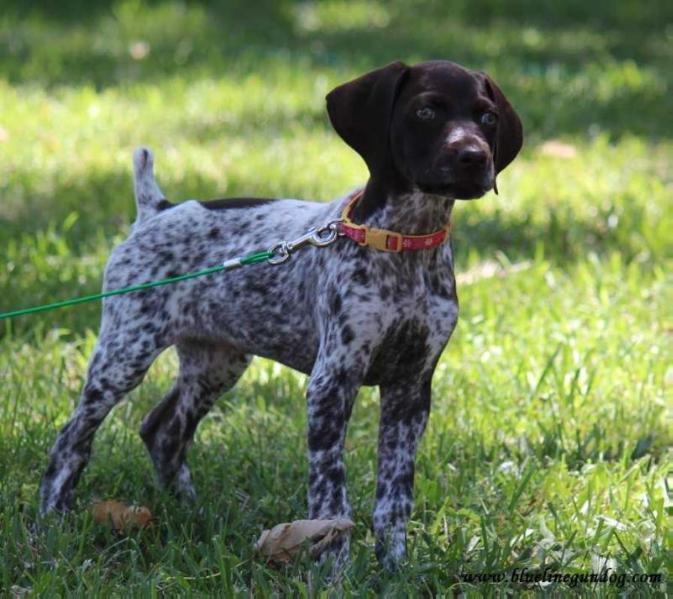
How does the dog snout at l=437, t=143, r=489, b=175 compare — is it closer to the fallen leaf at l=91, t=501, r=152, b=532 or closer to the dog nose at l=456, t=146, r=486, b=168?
the dog nose at l=456, t=146, r=486, b=168

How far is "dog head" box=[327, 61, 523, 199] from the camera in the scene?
3.73 metres

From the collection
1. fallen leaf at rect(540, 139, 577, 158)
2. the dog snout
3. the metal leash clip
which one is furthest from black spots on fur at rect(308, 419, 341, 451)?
fallen leaf at rect(540, 139, 577, 158)

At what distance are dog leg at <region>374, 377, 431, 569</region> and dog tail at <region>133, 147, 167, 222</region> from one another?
1.07m

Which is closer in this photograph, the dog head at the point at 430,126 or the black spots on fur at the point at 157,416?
the dog head at the point at 430,126

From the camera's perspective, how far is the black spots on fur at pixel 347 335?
3984mm

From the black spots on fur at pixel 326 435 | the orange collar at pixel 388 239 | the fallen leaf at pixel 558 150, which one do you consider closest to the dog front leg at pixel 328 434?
the black spots on fur at pixel 326 435

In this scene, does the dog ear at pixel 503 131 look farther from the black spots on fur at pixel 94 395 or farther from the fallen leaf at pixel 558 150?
the fallen leaf at pixel 558 150

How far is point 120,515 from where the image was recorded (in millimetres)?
4352

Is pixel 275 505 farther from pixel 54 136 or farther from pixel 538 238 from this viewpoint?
pixel 54 136

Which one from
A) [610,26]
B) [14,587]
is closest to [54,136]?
[14,587]

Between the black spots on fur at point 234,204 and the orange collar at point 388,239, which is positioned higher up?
the orange collar at point 388,239

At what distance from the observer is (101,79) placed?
10.3 metres

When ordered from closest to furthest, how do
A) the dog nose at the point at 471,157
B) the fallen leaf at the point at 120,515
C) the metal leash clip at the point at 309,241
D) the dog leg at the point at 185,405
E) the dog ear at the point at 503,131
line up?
the dog nose at the point at 471,157
the dog ear at the point at 503,131
the metal leash clip at the point at 309,241
the fallen leaf at the point at 120,515
the dog leg at the point at 185,405

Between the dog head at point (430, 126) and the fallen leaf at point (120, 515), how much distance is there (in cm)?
125
